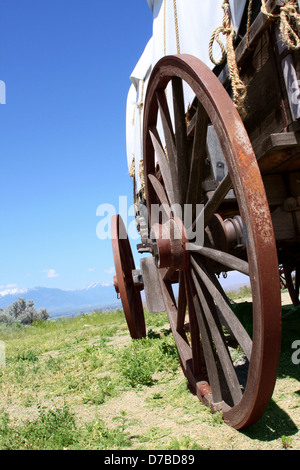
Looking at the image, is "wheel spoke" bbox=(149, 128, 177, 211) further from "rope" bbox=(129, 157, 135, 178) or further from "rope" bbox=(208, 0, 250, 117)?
"rope" bbox=(129, 157, 135, 178)

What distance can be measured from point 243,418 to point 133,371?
144cm

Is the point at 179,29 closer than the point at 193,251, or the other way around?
the point at 193,251

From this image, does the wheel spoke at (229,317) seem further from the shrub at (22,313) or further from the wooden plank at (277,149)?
the shrub at (22,313)

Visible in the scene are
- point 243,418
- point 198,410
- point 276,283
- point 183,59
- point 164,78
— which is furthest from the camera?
point 164,78

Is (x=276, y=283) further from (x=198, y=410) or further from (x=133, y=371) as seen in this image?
(x=133, y=371)

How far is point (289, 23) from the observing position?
5.21 feet

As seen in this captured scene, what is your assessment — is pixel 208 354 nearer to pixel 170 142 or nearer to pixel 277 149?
pixel 277 149

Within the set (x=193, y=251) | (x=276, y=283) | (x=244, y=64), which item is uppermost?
(x=244, y=64)

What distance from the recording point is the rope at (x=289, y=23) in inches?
61.1

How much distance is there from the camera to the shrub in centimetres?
1468

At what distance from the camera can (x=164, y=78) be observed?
8.07 ft

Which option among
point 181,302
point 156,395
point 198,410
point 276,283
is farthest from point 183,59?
point 156,395

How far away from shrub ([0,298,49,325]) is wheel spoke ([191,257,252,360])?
13.4 m


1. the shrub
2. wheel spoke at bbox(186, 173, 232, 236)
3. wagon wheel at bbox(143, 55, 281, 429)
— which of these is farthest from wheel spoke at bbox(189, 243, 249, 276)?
the shrub
